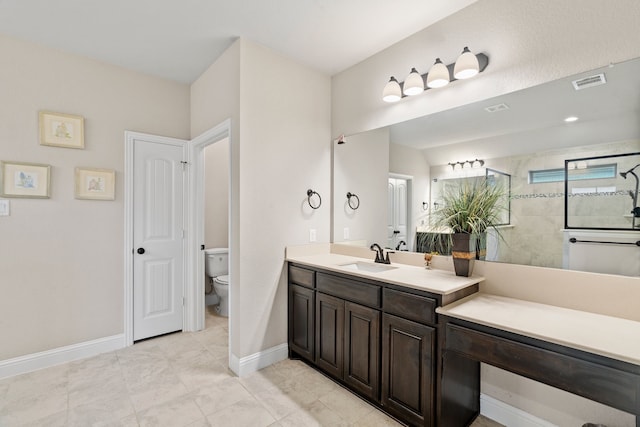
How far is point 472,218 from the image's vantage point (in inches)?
74.0

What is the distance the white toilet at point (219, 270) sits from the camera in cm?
370

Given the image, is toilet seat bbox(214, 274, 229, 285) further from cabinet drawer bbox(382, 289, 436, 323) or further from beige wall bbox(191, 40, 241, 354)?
cabinet drawer bbox(382, 289, 436, 323)

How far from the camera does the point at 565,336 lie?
4.08 ft

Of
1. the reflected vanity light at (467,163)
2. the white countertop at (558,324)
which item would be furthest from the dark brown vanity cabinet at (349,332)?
the reflected vanity light at (467,163)

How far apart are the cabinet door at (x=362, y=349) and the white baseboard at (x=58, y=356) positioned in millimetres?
2254

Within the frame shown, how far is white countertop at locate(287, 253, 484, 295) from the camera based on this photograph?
170 cm

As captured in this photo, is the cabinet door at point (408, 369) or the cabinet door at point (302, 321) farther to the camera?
the cabinet door at point (302, 321)

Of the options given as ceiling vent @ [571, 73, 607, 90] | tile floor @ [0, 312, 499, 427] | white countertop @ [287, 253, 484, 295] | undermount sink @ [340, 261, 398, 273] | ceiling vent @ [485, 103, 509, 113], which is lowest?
tile floor @ [0, 312, 499, 427]

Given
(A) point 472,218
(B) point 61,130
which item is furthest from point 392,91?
(B) point 61,130

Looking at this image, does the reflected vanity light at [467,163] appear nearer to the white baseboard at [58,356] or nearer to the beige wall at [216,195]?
the beige wall at [216,195]

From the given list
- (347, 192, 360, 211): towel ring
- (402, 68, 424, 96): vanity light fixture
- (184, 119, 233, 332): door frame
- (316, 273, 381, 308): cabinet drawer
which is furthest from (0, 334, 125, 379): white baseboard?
(402, 68, 424, 96): vanity light fixture

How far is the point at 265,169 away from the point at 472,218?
1609 mm

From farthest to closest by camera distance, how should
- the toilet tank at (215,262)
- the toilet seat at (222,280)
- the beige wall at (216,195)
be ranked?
1. the beige wall at (216,195)
2. the toilet tank at (215,262)
3. the toilet seat at (222,280)

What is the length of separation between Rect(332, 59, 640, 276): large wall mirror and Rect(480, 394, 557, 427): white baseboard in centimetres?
89
